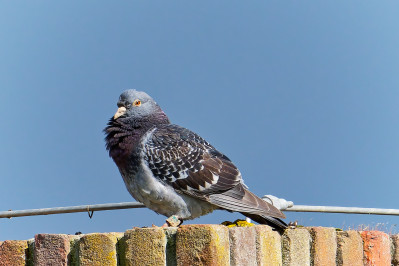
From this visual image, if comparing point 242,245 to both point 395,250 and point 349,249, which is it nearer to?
point 349,249

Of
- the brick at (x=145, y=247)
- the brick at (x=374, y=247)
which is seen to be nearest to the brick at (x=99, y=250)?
the brick at (x=145, y=247)

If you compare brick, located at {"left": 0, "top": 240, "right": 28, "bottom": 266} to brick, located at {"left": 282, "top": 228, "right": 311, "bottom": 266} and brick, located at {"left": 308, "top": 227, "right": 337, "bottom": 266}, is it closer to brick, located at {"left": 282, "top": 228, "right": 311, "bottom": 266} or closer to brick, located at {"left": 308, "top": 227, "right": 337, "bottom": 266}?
brick, located at {"left": 282, "top": 228, "right": 311, "bottom": 266}

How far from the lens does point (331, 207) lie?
520 centimetres

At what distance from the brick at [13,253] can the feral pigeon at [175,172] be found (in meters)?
1.24

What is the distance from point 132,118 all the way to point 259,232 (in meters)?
1.96

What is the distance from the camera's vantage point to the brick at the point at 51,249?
10.8 feet

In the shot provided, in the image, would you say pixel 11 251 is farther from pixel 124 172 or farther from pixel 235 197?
pixel 235 197

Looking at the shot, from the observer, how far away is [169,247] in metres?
3.11

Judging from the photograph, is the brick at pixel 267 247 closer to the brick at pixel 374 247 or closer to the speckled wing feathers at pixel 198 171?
the speckled wing feathers at pixel 198 171

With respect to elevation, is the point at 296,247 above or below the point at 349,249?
below

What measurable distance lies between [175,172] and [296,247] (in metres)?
1.19

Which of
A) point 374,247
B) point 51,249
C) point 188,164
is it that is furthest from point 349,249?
point 51,249

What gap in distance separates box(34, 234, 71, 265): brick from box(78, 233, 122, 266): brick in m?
0.13

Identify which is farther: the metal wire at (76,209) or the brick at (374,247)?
the metal wire at (76,209)
